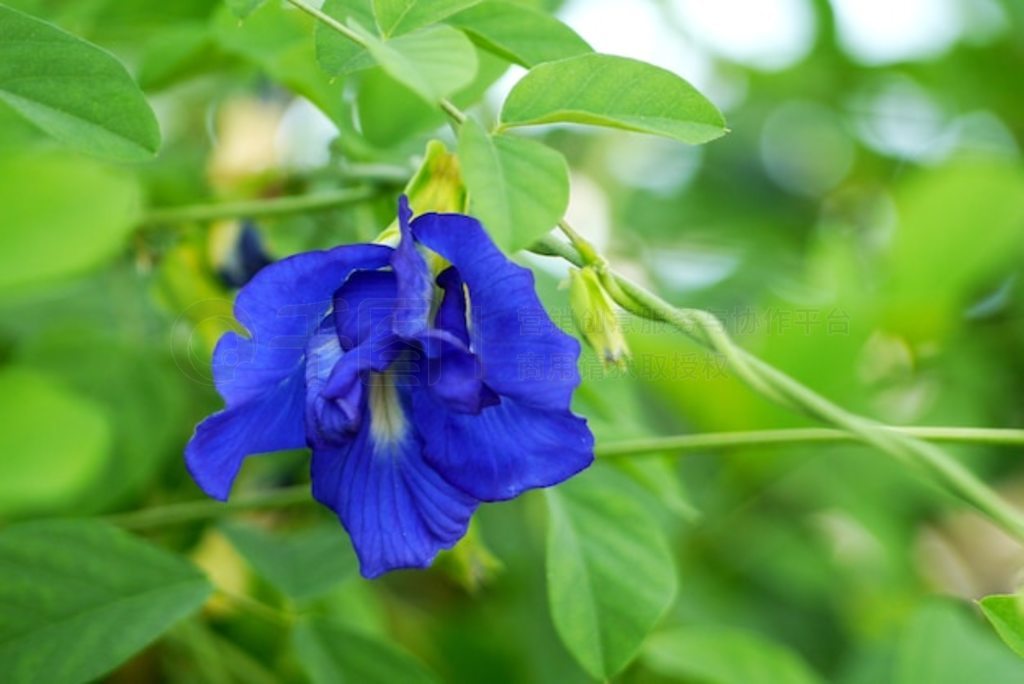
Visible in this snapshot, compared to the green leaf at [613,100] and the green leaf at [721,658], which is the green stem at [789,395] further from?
the green leaf at [721,658]

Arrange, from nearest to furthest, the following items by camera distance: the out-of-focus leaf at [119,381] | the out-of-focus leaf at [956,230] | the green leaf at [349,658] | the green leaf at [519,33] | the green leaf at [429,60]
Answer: the green leaf at [429,60] → the green leaf at [519,33] → the green leaf at [349,658] → the out-of-focus leaf at [119,381] → the out-of-focus leaf at [956,230]

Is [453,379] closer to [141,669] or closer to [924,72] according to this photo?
[141,669]

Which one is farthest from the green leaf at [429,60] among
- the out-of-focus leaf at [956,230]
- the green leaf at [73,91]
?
the out-of-focus leaf at [956,230]

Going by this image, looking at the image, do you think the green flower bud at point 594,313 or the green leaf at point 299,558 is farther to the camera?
the green leaf at point 299,558

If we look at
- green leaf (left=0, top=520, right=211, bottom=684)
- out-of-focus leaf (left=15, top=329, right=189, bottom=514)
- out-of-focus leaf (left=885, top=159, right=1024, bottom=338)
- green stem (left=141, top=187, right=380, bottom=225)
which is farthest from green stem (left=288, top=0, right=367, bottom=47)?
out-of-focus leaf (left=885, top=159, right=1024, bottom=338)

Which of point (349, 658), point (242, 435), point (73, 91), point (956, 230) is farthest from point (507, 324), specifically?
point (956, 230)

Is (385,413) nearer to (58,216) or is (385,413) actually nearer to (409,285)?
(409,285)
